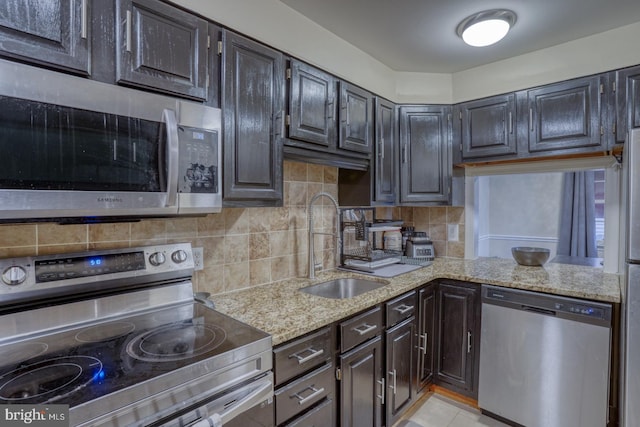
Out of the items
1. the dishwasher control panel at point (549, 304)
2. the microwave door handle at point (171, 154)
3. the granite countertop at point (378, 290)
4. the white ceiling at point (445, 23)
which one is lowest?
the dishwasher control panel at point (549, 304)

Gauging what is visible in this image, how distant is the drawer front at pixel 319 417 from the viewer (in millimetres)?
1331

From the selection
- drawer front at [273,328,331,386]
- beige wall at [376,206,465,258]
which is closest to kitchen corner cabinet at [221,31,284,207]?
drawer front at [273,328,331,386]

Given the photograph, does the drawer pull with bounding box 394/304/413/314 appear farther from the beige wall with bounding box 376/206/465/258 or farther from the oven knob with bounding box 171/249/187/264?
the oven knob with bounding box 171/249/187/264

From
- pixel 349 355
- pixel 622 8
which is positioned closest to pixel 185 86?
pixel 349 355

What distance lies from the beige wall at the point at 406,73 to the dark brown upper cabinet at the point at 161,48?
9 cm

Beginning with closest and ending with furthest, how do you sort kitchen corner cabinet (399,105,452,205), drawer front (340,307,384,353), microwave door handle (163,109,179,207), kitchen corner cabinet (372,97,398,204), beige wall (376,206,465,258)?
microwave door handle (163,109,179,207), drawer front (340,307,384,353), kitchen corner cabinet (372,97,398,204), kitchen corner cabinet (399,105,452,205), beige wall (376,206,465,258)

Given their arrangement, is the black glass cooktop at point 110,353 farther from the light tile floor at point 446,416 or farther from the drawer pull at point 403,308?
the light tile floor at point 446,416

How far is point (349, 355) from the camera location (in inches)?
62.1

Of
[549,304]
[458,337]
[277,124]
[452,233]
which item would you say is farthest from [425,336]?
[277,124]

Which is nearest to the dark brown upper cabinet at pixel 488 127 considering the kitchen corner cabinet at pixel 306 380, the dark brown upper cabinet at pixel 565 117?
the dark brown upper cabinet at pixel 565 117

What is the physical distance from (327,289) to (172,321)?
3.33 feet

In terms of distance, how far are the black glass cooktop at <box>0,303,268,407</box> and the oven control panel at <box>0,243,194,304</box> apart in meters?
0.16

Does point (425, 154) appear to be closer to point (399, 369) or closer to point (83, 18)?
point (399, 369)

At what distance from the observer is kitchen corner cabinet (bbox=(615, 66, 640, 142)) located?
1923 mm
